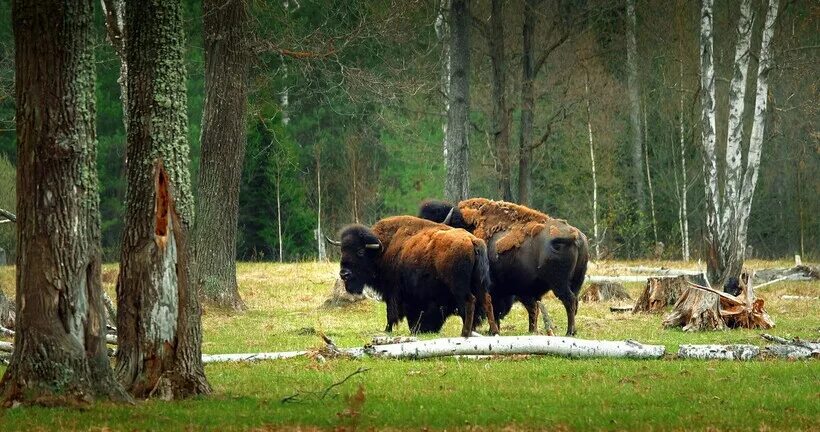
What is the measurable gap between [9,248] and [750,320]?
3205cm

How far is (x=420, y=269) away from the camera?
60.6ft

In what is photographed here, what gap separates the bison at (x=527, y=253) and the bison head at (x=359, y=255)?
1287 mm

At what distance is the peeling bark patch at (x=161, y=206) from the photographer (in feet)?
36.1

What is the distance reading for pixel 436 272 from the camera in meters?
18.2

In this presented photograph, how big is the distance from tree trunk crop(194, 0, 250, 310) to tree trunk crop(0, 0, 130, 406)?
1135 cm

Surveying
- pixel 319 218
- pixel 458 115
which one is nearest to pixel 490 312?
pixel 458 115

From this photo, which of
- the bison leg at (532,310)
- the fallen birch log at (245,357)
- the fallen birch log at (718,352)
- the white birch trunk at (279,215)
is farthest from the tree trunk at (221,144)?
the white birch trunk at (279,215)

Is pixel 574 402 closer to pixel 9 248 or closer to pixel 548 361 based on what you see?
pixel 548 361

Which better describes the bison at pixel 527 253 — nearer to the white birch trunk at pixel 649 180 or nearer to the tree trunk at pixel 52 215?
the tree trunk at pixel 52 215

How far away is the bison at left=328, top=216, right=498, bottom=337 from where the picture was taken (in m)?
17.6

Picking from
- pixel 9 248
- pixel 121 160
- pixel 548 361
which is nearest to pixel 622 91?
pixel 121 160

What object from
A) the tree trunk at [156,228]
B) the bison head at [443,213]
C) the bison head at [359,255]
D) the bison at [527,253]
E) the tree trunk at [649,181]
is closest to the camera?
the tree trunk at [156,228]

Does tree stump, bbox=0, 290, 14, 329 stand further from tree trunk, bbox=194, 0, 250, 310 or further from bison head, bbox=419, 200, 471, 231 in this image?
bison head, bbox=419, 200, 471, 231

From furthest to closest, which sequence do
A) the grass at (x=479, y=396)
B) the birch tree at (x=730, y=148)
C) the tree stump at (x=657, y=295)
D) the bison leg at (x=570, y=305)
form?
1. the birch tree at (x=730, y=148)
2. the tree stump at (x=657, y=295)
3. the bison leg at (x=570, y=305)
4. the grass at (x=479, y=396)
